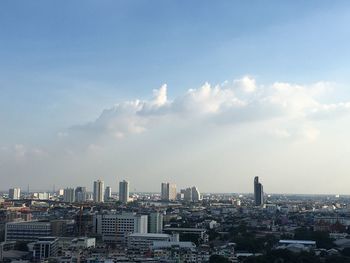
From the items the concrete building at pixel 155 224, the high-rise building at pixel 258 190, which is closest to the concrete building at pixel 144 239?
the concrete building at pixel 155 224

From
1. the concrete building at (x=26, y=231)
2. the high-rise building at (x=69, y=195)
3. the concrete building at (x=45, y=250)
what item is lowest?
the concrete building at (x=45, y=250)

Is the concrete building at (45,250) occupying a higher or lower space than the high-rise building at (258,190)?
lower

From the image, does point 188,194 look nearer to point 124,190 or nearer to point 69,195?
point 124,190

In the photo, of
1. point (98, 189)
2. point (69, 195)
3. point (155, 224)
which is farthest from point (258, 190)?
point (155, 224)

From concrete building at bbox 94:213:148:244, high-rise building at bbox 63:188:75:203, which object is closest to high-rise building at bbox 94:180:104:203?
high-rise building at bbox 63:188:75:203

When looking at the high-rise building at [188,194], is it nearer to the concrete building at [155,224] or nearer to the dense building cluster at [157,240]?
the dense building cluster at [157,240]

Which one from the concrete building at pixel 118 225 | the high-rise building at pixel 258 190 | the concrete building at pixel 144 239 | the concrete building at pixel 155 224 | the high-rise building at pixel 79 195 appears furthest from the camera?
the high-rise building at pixel 79 195

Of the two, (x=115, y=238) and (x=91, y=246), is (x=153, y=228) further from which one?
(x=91, y=246)

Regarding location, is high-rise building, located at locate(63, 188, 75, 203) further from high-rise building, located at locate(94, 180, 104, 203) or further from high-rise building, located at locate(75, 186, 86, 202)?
high-rise building, located at locate(94, 180, 104, 203)
